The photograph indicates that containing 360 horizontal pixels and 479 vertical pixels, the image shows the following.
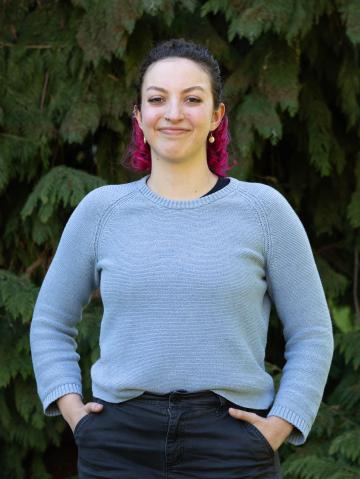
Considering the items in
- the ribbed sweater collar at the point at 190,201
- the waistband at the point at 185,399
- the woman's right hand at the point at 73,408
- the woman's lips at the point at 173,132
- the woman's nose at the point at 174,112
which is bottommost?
the woman's right hand at the point at 73,408

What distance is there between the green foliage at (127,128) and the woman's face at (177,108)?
114cm

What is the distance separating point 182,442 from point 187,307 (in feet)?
0.96

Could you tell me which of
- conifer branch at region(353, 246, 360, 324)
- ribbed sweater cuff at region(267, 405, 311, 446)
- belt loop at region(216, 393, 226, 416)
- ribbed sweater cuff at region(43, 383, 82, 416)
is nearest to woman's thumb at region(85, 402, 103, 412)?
ribbed sweater cuff at region(43, 383, 82, 416)

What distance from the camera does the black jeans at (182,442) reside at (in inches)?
79.2

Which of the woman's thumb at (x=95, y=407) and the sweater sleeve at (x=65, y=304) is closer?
the woman's thumb at (x=95, y=407)

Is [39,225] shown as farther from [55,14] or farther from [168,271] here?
[168,271]

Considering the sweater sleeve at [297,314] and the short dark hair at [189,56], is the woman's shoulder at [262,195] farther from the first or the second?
the short dark hair at [189,56]

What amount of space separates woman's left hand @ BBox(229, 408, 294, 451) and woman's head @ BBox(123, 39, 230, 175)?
24.0 inches

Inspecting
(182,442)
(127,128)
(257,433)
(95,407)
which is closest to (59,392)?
(95,407)

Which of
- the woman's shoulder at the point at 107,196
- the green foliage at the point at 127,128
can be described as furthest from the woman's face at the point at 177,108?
the green foliage at the point at 127,128

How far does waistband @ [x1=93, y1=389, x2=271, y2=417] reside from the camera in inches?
79.2

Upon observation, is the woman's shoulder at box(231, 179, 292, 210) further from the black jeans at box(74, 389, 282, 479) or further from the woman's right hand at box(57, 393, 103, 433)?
the woman's right hand at box(57, 393, 103, 433)

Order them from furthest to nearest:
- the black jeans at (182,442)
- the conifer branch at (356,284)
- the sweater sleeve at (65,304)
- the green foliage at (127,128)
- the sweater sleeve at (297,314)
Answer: the conifer branch at (356,284)
the green foliage at (127,128)
the sweater sleeve at (65,304)
the sweater sleeve at (297,314)
the black jeans at (182,442)

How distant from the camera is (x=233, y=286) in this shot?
2055 millimetres
